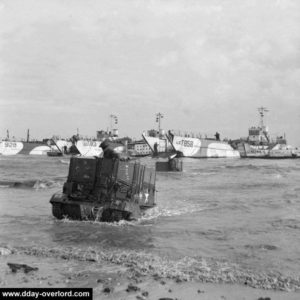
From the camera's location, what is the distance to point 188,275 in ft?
21.7

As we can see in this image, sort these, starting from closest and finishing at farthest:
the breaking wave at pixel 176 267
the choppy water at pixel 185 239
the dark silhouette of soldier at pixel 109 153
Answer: the breaking wave at pixel 176 267 < the choppy water at pixel 185 239 < the dark silhouette of soldier at pixel 109 153

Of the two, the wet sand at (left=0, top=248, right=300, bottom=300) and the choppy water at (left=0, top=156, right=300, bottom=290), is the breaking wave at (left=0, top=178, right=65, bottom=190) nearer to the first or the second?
the choppy water at (left=0, top=156, right=300, bottom=290)

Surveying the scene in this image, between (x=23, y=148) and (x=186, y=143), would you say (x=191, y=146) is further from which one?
(x=23, y=148)

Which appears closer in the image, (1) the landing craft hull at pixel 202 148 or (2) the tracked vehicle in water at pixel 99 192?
(2) the tracked vehicle in water at pixel 99 192

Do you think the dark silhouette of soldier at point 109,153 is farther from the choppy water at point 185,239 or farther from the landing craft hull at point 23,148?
the landing craft hull at point 23,148

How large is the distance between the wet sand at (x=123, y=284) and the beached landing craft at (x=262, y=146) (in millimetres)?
74248

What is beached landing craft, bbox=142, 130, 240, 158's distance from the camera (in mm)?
67188

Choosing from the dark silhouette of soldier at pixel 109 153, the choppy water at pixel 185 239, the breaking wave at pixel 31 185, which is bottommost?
the breaking wave at pixel 31 185

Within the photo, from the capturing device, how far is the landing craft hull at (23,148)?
293 ft

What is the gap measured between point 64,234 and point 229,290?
5021 millimetres

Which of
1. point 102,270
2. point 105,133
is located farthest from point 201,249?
point 105,133

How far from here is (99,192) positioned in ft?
36.6

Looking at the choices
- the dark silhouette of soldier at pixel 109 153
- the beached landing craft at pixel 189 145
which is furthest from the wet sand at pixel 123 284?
the beached landing craft at pixel 189 145

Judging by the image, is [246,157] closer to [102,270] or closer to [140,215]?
[140,215]
